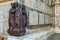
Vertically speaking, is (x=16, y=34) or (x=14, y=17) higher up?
(x=14, y=17)

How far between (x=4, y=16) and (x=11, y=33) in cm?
24

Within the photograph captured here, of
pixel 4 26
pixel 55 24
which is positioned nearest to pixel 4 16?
pixel 4 26

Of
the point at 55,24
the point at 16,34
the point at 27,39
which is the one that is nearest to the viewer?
the point at 16,34

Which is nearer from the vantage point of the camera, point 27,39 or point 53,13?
point 27,39

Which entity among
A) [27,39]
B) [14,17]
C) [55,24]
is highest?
[14,17]

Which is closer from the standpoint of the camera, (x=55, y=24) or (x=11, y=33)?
(x=11, y=33)

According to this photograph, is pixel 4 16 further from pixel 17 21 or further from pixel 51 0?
pixel 51 0

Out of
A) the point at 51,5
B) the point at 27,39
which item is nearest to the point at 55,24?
the point at 51,5

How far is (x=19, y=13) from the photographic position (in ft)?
4.34

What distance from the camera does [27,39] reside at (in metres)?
1.41

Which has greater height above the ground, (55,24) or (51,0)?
(51,0)

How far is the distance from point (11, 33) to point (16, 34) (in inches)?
2.3

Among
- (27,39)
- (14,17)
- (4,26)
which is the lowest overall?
(27,39)

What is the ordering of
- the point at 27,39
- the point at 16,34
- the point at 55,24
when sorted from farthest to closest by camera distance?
the point at 55,24 → the point at 27,39 → the point at 16,34
